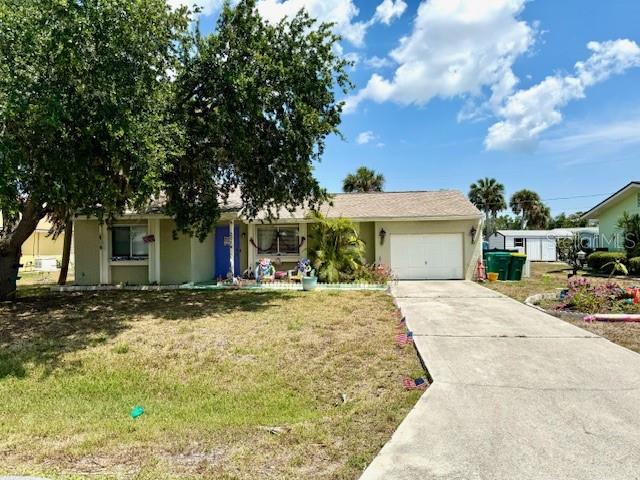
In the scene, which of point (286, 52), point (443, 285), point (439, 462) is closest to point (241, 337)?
point (439, 462)

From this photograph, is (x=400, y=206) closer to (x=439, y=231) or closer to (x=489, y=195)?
(x=439, y=231)

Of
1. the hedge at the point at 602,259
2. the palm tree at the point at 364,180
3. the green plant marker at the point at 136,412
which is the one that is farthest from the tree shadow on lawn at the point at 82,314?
the palm tree at the point at 364,180

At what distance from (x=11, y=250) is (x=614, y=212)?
3070 cm

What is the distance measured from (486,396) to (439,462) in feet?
5.83

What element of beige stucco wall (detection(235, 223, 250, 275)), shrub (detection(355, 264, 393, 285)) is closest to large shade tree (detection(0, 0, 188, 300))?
beige stucco wall (detection(235, 223, 250, 275))

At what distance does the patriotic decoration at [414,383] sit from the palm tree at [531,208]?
2160 inches

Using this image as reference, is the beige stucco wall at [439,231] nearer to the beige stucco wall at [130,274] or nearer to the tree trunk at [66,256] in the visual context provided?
the beige stucco wall at [130,274]

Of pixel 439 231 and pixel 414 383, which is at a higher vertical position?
pixel 439 231

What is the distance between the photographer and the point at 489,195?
51406 millimetres

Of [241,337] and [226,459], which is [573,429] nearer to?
[226,459]

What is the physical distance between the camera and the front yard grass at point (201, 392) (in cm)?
386

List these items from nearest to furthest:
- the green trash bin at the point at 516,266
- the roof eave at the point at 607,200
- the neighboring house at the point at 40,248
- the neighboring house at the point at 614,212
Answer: the green trash bin at the point at 516,266, the roof eave at the point at 607,200, the neighboring house at the point at 614,212, the neighboring house at the point at 40,248

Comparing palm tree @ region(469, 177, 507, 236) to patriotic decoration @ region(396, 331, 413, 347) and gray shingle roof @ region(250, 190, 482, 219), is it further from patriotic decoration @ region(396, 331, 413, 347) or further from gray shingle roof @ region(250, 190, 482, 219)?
patriotic decoration @ region(396, 331, 413, 347)

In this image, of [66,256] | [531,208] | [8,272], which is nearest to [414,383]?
[8,272]
